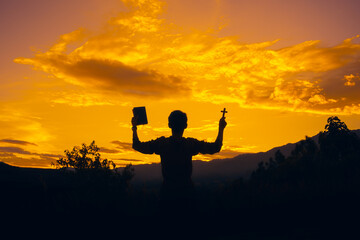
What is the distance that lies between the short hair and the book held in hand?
1.78ft

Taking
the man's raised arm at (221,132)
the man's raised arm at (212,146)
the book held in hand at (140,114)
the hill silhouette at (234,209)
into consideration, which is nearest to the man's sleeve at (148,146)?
the book held in hand at (140,114)

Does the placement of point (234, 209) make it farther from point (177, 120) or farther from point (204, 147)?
point (177, 120)

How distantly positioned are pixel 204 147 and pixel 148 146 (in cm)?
73

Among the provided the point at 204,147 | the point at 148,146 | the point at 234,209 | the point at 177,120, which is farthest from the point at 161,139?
the point at 234,209

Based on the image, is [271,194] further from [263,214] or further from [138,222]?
[138,222]

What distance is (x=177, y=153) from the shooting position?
14.6ft

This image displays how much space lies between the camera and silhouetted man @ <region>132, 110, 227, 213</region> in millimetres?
4324

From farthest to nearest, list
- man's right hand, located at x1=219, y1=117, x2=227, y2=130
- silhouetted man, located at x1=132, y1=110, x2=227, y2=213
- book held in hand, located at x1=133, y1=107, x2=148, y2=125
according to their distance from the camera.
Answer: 1. book held in hand, located at x1=133, y1=107, x2=148, y2=125
2. man's right hand, located at x1=219, y1=117, x2=227, y2=130
3. silhouetted man, located at x1=132, y1=110, x2=227, y2=213

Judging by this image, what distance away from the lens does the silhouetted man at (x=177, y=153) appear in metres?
4.32

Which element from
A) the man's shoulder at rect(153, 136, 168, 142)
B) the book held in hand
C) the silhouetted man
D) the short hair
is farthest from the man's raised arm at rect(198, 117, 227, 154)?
the book held in hand

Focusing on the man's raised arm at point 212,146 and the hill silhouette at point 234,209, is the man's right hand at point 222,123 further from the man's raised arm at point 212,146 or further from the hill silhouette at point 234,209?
the hill silhouette at point 234,209

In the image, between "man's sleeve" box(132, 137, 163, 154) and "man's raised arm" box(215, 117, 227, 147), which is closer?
"man's sleeve" box(132, 137, 163, 154)

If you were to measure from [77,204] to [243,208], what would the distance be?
2853 millimetres

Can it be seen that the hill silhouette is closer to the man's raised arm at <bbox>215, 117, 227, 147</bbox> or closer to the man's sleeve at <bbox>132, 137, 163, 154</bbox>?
the man's raised arm at <bbox>215, 117, 227, 147</bbox>
